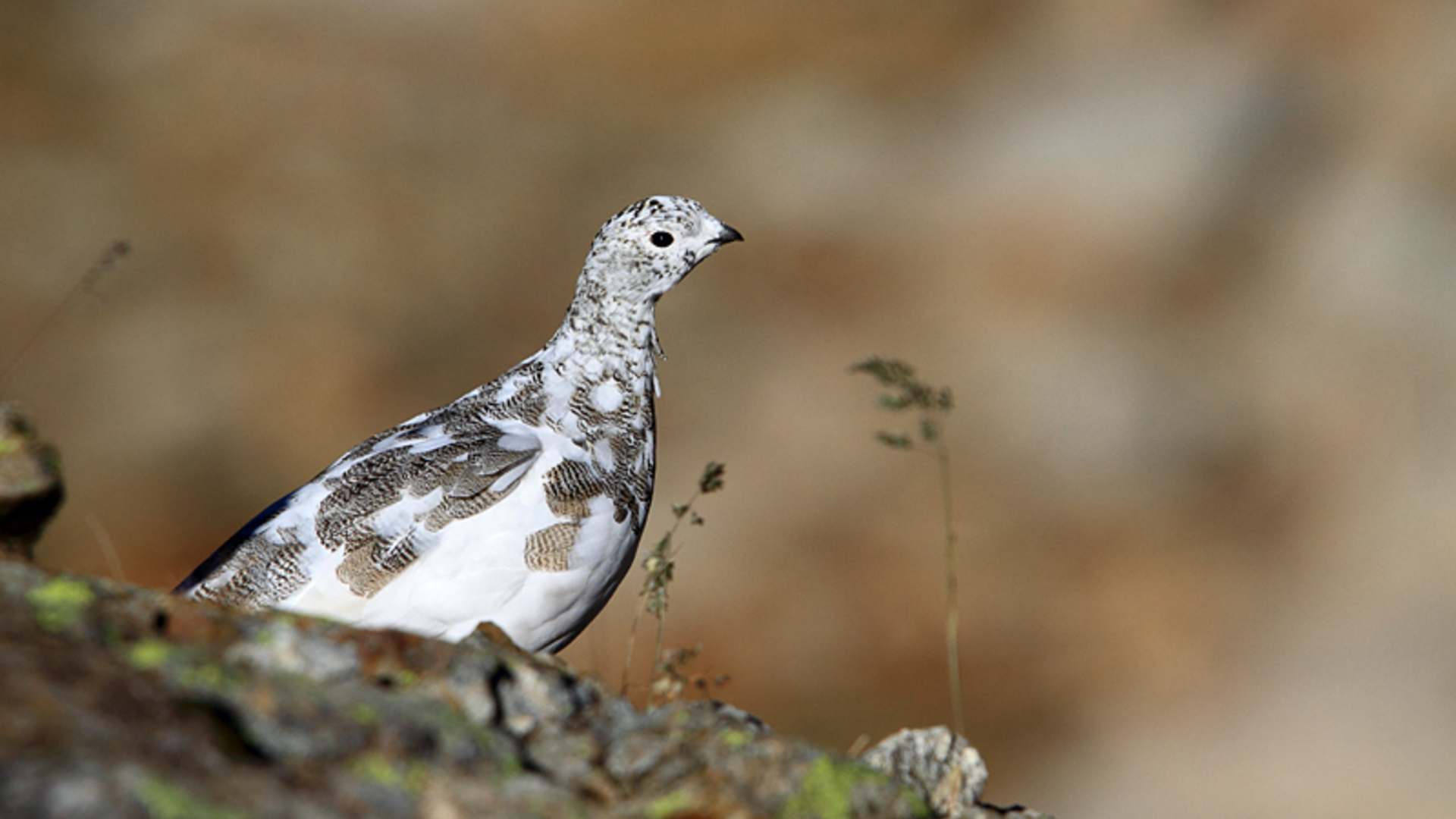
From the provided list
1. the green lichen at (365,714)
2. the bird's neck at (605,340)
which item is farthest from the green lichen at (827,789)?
the bird's neck at (605,340)

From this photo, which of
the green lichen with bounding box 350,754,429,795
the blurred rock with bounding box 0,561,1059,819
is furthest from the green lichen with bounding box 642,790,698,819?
the green lichen with bounding box 350,754,429,795

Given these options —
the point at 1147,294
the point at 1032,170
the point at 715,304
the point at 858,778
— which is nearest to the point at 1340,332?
the point at 1147,294

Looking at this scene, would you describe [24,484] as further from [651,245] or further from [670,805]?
[651,245]

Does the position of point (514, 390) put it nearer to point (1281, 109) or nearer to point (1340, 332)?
point (1340, 332)

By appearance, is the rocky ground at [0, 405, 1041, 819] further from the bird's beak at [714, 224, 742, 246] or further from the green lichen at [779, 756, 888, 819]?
the bird's beak at [714, 224, 742, 246]

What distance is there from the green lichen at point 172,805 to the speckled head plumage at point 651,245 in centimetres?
297

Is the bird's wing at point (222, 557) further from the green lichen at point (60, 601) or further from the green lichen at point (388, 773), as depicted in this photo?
the green lichen at point (388, 773)

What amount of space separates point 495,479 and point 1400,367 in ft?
39.6

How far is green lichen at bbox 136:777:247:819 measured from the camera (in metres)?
1.46

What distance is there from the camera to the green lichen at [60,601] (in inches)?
74.0

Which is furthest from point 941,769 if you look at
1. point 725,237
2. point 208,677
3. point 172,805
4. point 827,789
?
point 725,237

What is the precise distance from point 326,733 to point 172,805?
0.31m

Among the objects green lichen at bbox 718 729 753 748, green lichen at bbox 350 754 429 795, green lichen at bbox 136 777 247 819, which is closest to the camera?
green lichen at bbox 136 777 247 819

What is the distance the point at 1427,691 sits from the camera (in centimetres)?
1141
